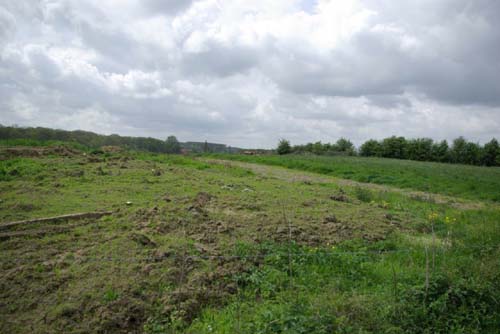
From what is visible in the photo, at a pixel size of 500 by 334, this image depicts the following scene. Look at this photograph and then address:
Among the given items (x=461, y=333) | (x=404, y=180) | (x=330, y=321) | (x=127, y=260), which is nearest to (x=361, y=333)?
(x=330, y=321)

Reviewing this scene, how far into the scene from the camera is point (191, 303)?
12.8ft

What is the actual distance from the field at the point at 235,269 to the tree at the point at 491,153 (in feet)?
179

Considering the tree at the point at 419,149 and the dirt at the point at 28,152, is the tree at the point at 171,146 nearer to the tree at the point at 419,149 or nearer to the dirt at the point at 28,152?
the dirt at the point at 28,152

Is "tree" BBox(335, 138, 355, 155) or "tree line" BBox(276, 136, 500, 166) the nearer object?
"tree line" BBox(276, 136, 500, 166)

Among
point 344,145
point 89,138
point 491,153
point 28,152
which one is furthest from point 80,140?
point 491,153

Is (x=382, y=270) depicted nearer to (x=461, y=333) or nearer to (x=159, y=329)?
(x=461, y=333)

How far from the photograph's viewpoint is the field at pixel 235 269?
11.8 feet

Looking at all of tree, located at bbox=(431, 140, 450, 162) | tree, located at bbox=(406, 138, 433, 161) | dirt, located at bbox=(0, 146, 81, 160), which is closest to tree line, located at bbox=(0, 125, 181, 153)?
dirt, located at bbox=(0, 146, 81, 160)

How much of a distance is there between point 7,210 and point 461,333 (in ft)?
26.9

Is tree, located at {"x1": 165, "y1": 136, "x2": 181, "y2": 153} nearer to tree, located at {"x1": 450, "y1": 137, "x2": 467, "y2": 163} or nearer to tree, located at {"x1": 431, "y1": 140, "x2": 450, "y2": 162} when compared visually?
tree, located at {"x1": 431, "y1": 140, "x2": 450, "y2": 162}

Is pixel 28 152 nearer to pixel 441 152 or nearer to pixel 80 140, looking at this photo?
pixel 80 140

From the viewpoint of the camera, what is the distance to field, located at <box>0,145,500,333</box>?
11.8 feet

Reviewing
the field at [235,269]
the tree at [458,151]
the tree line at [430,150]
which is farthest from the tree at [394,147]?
the field at [235,269]

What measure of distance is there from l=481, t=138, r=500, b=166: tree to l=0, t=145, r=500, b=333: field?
54.7 metres
